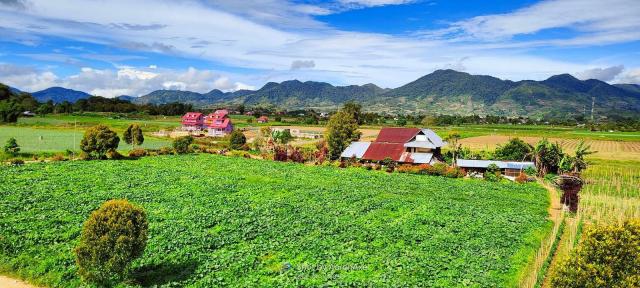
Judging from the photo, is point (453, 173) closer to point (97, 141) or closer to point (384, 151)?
point (384, 151)

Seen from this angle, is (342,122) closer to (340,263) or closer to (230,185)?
(230,185)

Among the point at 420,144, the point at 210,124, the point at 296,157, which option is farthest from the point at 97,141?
the point at 210,124

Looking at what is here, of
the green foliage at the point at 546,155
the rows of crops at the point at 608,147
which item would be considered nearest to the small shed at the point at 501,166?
the green foliage at the point at 546,155

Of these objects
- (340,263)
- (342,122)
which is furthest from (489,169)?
(340,263)

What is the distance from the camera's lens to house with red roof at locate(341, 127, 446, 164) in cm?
5671

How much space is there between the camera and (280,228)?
23.0m

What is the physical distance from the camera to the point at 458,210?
29.3 metres

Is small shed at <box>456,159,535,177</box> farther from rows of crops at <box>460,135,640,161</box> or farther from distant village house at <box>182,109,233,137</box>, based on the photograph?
distant village house at <box>182,109,233,137</box>

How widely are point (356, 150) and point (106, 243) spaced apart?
4755cm

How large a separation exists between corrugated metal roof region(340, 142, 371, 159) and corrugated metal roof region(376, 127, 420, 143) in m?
2.55

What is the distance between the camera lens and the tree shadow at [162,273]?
15953 millimetres

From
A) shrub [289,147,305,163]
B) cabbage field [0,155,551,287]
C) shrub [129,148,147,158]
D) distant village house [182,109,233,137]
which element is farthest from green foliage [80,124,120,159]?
distant village house [182,109,233,137]

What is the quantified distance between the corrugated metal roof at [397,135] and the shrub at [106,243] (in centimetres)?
4802

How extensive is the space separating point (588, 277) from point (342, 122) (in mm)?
53937
